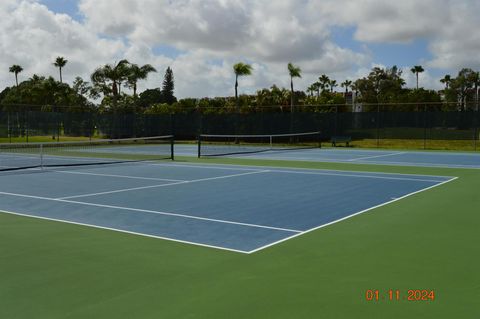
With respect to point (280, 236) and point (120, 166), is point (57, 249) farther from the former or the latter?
point (120, 166)

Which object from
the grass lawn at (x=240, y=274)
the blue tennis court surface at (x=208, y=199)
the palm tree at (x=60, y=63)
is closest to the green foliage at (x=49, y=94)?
the palm tree at (x=60, y=63)

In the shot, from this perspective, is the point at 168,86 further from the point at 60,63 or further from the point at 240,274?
the point at 240,274

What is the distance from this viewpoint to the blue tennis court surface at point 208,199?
7270 mm

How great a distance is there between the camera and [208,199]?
10055mm

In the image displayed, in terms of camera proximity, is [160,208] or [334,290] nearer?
[334,290]

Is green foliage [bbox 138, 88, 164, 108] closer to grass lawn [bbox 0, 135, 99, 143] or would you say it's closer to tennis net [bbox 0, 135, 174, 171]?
grass lawn [bbox 0, 135, 99, 143]

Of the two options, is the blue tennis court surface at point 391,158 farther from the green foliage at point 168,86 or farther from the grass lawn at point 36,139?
the green foliage at point 168,86

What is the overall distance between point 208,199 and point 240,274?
5.03 m

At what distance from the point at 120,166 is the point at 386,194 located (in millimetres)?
9806

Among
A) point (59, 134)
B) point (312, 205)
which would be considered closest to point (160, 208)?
Result: point (312, 205)

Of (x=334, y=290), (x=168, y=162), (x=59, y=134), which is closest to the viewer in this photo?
(x=334, y=290)

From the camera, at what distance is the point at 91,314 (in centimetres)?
399

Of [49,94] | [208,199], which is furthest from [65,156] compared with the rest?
[49,94]

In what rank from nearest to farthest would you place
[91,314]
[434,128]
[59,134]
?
[91,314], [434,128], [59,134]
